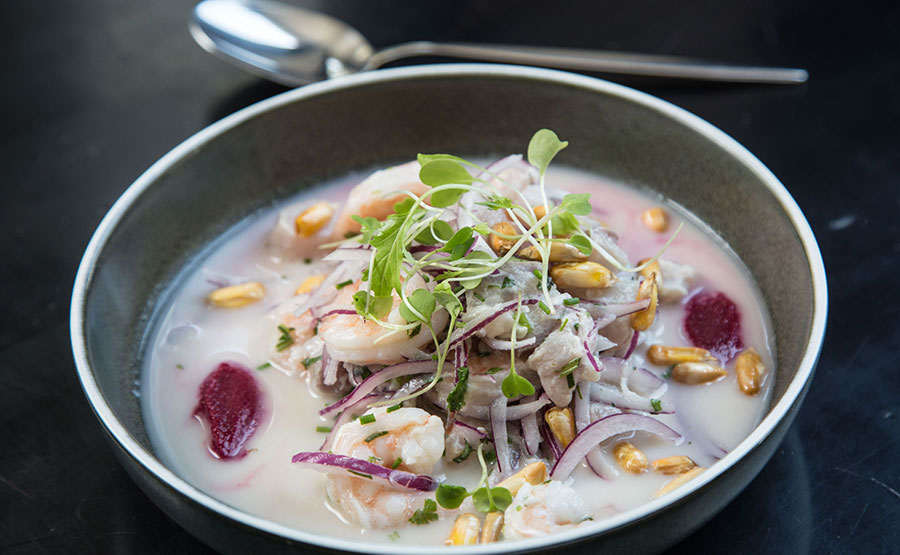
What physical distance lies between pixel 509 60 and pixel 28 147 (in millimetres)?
1939

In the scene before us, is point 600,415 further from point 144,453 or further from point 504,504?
point 144,453

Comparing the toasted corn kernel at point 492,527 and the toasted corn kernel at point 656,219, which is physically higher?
the toasted corn kernel at point 656,219

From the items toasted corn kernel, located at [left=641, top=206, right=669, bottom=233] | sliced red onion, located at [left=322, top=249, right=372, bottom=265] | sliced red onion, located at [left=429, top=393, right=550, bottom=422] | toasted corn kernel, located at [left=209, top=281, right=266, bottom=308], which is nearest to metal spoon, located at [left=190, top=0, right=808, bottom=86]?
toasted corn kernel, located at [left=641, top=206, right=669, bottom=233]

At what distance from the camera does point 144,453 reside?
2014 mm

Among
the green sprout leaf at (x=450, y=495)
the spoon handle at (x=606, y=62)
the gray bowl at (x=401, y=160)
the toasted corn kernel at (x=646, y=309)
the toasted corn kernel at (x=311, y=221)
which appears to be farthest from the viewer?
the spoon handle at (x=606, y=62)

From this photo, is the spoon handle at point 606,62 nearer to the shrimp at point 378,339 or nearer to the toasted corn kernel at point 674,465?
the shrimp at point 378,339

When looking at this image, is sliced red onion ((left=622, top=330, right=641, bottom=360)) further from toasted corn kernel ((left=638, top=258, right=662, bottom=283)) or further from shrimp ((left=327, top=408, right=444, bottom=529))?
shrimp ((left=327, top=408, right=444, bottom=529))

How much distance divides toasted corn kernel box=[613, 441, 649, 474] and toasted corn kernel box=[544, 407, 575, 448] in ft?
0.40

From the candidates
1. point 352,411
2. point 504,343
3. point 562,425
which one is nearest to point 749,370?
point 562,425

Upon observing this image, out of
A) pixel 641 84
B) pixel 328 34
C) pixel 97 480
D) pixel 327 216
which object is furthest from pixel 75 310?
pixel 641 84

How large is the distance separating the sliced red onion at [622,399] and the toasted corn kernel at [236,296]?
1069 millimetres

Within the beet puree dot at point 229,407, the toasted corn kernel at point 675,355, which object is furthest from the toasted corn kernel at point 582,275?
the beet puree dot at point 229,407

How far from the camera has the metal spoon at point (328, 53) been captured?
3770 millimetres

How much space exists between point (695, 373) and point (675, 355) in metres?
0.07
